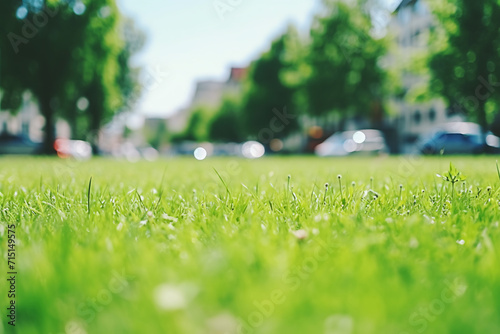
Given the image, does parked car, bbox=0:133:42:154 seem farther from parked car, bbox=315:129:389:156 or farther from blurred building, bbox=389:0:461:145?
blurred building, bbox=389:0:461:145

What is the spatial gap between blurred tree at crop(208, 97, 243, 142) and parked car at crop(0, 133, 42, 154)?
36.1 meters

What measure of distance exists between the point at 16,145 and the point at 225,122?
124 ft

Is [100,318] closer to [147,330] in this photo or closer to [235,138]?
[147,330]

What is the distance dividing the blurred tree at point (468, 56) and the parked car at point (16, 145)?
22.7m

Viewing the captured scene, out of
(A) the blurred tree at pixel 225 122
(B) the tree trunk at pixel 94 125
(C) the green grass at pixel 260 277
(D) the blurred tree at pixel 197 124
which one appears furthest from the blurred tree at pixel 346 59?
(D) the blurred tree at pixel 197 124

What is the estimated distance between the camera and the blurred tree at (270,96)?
146ft

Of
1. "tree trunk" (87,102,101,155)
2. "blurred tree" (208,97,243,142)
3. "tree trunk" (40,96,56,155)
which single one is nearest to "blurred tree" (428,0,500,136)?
"tree trunk" (40,96,56,155)

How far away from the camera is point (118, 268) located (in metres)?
1.40

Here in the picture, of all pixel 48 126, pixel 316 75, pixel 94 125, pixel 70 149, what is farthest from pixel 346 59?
pixel 94 125

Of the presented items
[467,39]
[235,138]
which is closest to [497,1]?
[467,39]

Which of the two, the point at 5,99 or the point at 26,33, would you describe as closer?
the point at 26,33

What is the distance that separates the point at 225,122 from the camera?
63.2 meters

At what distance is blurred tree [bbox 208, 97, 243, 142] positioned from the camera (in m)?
63.0

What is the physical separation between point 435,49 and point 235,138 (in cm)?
4600
